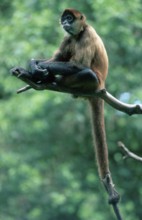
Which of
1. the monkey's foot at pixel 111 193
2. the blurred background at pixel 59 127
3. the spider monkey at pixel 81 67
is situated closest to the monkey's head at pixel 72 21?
the spider monkey at pixel 81 67

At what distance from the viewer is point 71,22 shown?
6277 millimetres

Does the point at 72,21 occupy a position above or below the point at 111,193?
above

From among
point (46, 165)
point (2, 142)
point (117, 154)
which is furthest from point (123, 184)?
point (2, 142)

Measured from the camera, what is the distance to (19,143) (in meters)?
12.1

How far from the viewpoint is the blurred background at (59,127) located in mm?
11102

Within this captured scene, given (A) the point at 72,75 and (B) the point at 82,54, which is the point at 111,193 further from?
(B) the point at 82,54

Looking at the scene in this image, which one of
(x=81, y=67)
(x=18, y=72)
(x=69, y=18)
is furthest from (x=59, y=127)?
(x=18, y=72)

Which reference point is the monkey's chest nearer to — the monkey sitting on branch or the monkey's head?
the monkey sitting on branch

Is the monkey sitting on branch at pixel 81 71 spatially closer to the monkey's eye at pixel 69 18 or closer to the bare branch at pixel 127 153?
the monkey's eye at pixel 69 18

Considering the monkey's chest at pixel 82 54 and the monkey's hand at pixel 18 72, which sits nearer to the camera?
the monkey's hand at pixel 18 72

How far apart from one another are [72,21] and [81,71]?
0.50 meters

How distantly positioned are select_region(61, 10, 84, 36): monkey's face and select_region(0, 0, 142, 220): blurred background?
425 cm

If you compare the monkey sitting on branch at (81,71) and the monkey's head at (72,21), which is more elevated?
the monkey's head at (72,21)

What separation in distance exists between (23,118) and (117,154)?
1.72 m
